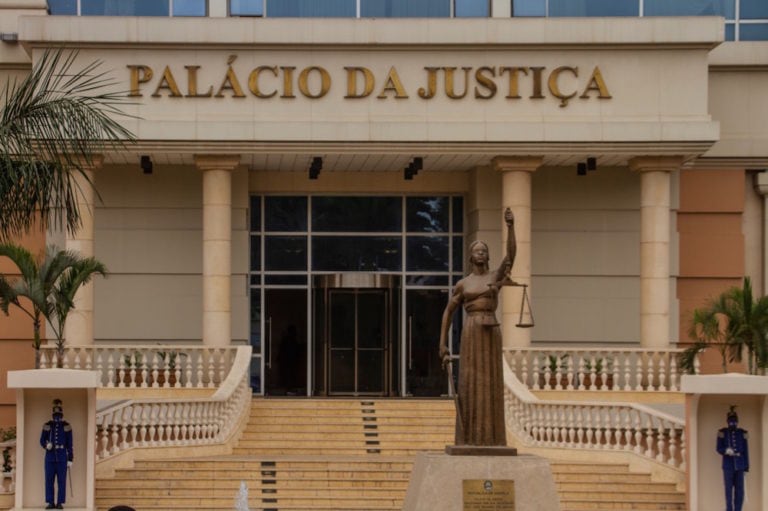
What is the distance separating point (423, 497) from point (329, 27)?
1439cm

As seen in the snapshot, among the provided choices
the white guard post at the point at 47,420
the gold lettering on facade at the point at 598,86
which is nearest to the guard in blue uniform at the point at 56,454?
the white guard post at the point at 47,420

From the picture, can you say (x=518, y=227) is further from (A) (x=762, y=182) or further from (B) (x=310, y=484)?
(B) (x=310, y=484)

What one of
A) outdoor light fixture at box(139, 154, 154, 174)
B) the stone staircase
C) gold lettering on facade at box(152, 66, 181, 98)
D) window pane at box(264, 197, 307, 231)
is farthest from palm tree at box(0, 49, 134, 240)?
window pane at box(264, 197, 307, 231)

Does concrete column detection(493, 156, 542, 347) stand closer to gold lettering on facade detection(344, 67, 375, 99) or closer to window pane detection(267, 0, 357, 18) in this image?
gold lettering on facade detection(344, 67, 375, 99)

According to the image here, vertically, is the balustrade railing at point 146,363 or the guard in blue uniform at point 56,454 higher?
the balustrade railing at point 146,363

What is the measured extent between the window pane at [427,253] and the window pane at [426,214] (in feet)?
0.67

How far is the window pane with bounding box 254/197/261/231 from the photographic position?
35062 millimetres

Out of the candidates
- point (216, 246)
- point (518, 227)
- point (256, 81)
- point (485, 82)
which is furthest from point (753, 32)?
point (216, 246)

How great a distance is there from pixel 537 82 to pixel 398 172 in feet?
A: 14.4

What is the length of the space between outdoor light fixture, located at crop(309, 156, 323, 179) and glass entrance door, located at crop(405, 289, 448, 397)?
3301 millimetres

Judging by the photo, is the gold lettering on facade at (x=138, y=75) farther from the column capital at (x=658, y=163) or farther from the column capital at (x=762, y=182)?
the column capital at (x=762, y=182)

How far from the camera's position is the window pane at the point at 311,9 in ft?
108

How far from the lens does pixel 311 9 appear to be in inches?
1293

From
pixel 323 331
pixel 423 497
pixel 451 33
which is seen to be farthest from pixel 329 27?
pixel 423 497
